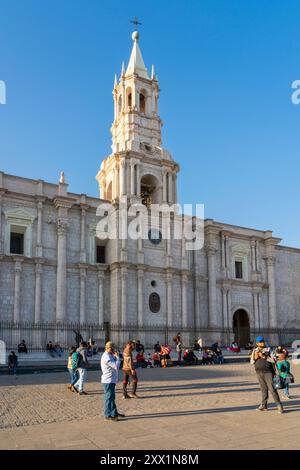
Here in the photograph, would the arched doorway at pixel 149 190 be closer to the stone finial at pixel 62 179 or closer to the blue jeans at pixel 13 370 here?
the stone finial at pixel 62 179

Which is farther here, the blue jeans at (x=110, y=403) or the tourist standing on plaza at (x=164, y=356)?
the tourist standing on plaza at (x=164, y=356)

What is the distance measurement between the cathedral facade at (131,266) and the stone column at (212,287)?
83mm

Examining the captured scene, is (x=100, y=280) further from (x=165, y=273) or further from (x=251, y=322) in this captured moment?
(x=251, y=322)

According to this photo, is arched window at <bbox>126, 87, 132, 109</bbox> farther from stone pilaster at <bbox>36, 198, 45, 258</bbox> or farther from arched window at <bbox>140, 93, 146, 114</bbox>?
stone pilaster at <bbox>36, 198, 45, 258</bbox>

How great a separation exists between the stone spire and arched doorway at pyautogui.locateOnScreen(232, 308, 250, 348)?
76.1ft

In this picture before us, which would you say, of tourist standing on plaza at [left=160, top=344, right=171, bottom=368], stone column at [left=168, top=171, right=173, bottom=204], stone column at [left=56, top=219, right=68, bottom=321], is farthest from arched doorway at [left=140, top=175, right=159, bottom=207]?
tourist standing on plaza at [left=160, top=344, right=171, bottom=368]

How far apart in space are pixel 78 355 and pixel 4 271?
1796cm

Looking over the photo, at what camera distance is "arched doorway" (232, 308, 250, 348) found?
38594 millimetres

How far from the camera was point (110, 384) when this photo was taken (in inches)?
358

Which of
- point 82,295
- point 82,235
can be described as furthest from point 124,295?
point 82,235

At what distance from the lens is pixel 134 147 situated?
3738 centimetres

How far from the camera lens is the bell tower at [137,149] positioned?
3672 centimetres

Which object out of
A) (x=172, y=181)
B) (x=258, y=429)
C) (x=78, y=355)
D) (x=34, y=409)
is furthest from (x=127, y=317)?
(x=258, y=429)

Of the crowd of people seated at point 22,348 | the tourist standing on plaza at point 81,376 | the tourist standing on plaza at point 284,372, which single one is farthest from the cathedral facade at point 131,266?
the tourist standing on plaza at point 284,372
